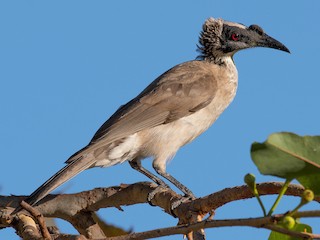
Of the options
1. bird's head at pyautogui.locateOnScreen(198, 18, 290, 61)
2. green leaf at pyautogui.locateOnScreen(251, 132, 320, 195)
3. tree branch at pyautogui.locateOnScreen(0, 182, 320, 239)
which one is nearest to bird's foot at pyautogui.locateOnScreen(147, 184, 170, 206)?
tree branch at pyautogui.locateOnScreen(0, 182, 320, 239)

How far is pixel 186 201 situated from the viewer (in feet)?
A: 13.7

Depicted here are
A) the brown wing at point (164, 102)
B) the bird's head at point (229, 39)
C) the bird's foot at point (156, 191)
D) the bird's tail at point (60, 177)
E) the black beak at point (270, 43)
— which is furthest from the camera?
the bird's head at point (229, 39)

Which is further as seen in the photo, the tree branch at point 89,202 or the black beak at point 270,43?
the black beak at point 270,43

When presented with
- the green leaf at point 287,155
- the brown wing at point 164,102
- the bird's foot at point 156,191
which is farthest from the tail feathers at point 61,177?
the green leaf at point 287,155

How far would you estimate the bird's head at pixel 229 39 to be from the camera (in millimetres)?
7980

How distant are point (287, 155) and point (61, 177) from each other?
387 cm

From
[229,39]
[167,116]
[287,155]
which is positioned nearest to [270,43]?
[229,39]

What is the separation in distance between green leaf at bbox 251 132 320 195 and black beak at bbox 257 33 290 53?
20.4ft

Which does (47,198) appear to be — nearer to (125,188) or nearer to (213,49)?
(125,188)

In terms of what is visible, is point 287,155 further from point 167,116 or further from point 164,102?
point 164,102

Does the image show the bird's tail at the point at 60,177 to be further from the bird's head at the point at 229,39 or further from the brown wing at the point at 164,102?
the bird's head at the point at 229,39

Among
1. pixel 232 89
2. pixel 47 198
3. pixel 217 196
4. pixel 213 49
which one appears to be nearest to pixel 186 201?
pixel 217 196

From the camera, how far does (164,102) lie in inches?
270

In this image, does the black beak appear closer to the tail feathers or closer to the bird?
the bird
